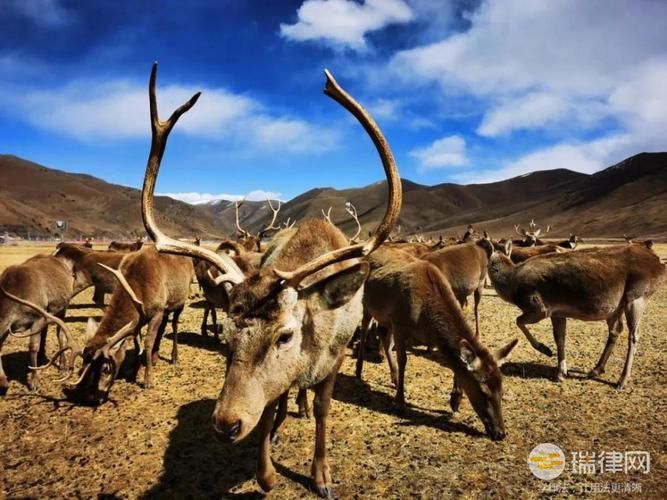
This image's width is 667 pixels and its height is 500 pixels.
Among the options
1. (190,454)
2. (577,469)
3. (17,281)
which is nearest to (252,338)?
(190,454)

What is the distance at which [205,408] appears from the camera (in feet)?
24.3

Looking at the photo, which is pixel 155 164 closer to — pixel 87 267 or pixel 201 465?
pixel 201 465

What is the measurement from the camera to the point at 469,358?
6.30 meters

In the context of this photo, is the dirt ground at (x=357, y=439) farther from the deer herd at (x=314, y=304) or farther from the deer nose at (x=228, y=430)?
the deer nose at (x=228, y=430)

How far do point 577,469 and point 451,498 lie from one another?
6.54 ft

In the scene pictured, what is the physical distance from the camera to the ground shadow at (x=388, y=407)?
673 cm

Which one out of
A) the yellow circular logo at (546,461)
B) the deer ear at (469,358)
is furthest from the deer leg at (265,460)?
the yellow circular logo at (546,461)

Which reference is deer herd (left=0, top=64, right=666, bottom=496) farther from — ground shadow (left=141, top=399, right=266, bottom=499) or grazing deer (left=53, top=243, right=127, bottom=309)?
ground shadow (left=141, top=399, right=266, bottom=499)

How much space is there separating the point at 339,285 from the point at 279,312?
722mm

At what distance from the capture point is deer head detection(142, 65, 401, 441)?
3.79 m

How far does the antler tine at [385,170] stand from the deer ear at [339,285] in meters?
0.17

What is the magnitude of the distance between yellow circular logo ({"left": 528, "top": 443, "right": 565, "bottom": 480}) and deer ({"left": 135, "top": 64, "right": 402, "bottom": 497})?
287 cm

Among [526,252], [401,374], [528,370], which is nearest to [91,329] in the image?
[401,374]

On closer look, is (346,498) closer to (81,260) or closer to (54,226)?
(81,260)
